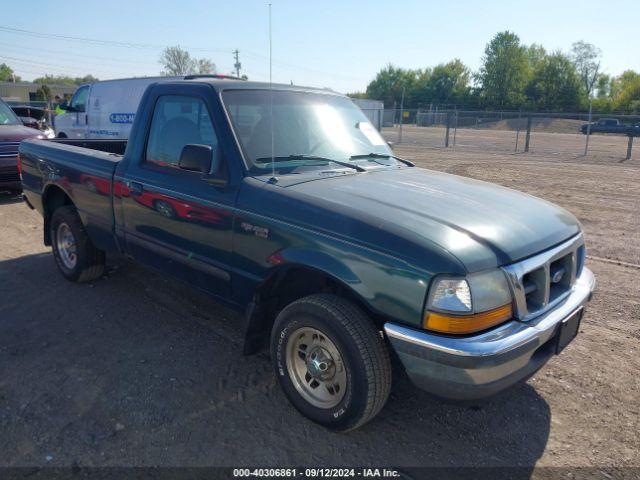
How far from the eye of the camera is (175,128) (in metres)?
3.73

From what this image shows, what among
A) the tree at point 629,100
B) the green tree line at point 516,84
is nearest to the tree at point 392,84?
the green tree line at point 516,84

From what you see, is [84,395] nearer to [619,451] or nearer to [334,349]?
[334,349]

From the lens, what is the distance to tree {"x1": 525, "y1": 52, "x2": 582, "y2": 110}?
6343 centimetres

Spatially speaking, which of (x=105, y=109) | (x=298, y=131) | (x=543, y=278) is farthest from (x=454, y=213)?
(x=105, y=109)

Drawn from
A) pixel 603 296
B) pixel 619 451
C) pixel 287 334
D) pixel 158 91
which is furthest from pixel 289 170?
pixel 603 296

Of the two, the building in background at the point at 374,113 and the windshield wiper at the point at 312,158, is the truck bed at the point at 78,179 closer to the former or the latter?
the windshield wiper at the point at 312,158

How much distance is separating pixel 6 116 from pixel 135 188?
26.3 ft

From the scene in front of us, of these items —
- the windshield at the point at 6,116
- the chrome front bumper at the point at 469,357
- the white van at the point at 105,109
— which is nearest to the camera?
the chrome front bumper at the point at 469,357

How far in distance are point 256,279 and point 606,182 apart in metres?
12.0

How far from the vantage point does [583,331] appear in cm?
409

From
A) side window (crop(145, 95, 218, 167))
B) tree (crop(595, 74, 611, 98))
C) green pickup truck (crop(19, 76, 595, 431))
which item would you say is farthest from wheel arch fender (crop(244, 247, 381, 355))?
tree (crop(595, 74, 611, 98))

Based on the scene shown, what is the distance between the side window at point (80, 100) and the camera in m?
12.6

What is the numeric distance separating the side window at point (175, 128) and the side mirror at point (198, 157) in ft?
1.02

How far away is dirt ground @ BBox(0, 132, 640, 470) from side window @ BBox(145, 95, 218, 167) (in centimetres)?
143
